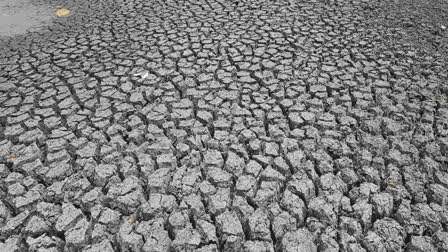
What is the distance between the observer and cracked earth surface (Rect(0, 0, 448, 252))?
73.4 inches

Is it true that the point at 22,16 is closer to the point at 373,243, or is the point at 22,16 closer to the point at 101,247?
A: the point at 101,247

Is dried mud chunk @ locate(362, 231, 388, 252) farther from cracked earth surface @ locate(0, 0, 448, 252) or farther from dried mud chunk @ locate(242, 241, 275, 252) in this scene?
dried mud chunk @ locate(242, 241, 275, 252)

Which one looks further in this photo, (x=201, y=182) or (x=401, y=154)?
(x=401, y=154)

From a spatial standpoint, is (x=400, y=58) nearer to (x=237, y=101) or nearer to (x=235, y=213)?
(x=237, y=101)

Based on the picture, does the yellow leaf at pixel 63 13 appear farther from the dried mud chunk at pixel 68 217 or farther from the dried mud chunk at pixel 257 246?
the dried mud chunk at pixel 257 246

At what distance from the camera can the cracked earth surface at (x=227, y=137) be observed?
1865mm

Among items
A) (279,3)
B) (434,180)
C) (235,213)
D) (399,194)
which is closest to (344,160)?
(399,194)

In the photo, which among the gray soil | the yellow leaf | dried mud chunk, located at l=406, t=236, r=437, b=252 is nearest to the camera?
dried mud chunk, located at l=406, t=236, r=437, b=252

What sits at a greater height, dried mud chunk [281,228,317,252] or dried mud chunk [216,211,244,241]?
dried mud chunk [281,228,317,252]

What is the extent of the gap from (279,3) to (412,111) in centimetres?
265

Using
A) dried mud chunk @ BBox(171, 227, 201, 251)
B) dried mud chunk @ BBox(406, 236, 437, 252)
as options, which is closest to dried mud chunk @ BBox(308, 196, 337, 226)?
dried mud chunk @ BBox(406, 236, 437, 252)

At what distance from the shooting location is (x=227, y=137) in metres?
2.48

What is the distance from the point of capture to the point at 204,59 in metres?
3.43

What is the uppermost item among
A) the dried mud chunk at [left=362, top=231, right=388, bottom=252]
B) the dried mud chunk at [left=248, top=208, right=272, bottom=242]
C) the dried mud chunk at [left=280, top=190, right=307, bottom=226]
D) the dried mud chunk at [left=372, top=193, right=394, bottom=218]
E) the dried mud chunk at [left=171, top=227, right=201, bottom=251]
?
the dried mud chunk at [left=372, top=193, right=394, bottom=218]
